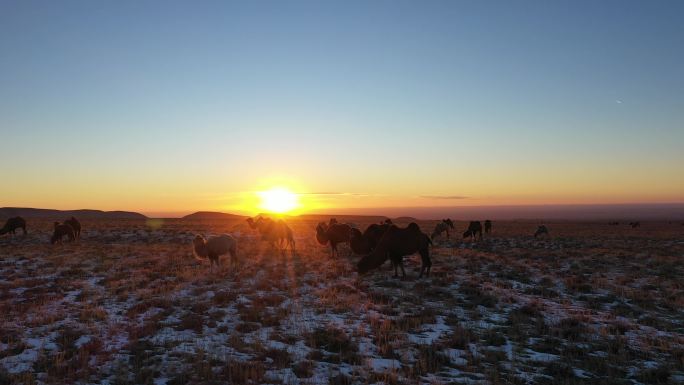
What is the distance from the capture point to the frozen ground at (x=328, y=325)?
8.15 metres

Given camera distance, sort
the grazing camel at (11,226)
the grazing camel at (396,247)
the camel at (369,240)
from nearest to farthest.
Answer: the grazing camel at (396,247)
the camel at (369,240)
the grazing camel at (11,226)

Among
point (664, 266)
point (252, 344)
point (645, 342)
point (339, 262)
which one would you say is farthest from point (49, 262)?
point (664, 266)

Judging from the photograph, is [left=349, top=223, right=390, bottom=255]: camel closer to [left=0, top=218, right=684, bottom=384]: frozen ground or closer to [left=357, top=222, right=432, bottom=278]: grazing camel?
[left=0, top=218, right=684, bottom=384]: frozen ground

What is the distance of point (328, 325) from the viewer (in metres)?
11.0

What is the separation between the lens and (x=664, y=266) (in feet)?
76.1

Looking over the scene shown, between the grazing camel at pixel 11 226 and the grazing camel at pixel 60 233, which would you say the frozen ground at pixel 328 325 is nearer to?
the grazing camel at pixel 60 233

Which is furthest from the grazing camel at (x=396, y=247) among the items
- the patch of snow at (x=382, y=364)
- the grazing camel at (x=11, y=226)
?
the grazing camel at (x=11, y=226)

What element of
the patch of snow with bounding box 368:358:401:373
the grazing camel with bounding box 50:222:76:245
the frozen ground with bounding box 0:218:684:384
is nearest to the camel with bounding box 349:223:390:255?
the frozen ground with bounding box 0:218:684:384

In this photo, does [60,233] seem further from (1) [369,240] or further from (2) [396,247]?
(2) [396,247]

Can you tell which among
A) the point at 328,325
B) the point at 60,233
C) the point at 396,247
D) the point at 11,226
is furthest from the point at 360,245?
the point at 11,226

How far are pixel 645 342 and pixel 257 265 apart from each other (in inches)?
604

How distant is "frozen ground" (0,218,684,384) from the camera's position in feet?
26.7

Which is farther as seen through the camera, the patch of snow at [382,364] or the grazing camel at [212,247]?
the grazing camel at [212,247]

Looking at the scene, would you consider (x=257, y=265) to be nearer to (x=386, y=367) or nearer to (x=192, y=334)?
(x=192, y=334)
